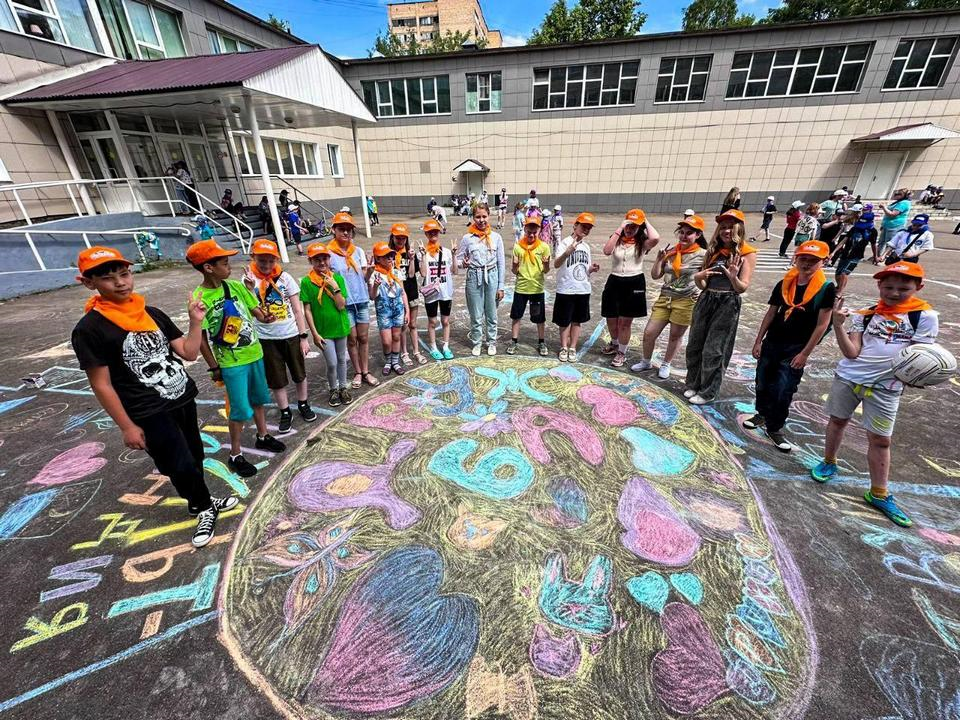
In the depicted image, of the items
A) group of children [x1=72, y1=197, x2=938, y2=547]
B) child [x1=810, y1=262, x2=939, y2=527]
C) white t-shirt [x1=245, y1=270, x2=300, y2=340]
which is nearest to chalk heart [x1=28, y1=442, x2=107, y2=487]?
group of children [x1=72, y1=197, x2=938, y2=547]

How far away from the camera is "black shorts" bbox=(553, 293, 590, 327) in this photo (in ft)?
18.6

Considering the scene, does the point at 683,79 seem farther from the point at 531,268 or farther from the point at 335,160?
the point at 531,268

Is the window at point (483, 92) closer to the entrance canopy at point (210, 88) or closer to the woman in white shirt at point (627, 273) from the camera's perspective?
the entrance canopy at point (210, 88)

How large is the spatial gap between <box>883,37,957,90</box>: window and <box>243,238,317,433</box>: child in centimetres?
3042

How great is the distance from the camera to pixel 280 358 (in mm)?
4113

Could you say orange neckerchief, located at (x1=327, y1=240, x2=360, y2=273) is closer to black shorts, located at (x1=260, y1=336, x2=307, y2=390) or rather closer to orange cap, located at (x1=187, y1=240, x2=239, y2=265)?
black shorts, located at (x1=260, y1=336, x2=307, y2=390)

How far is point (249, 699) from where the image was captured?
216 centimetres

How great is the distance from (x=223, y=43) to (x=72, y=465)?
22.4 m

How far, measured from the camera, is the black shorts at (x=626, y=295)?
5.32m

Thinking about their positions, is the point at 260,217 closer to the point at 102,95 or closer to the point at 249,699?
the point at 102,95

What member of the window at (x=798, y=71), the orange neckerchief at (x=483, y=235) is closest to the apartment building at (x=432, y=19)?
the window at (x=798, y=71)

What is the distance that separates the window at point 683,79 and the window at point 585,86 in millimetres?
1418

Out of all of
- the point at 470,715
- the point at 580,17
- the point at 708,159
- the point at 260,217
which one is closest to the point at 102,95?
the point at 260,217

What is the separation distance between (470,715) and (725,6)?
6476 centimetres
